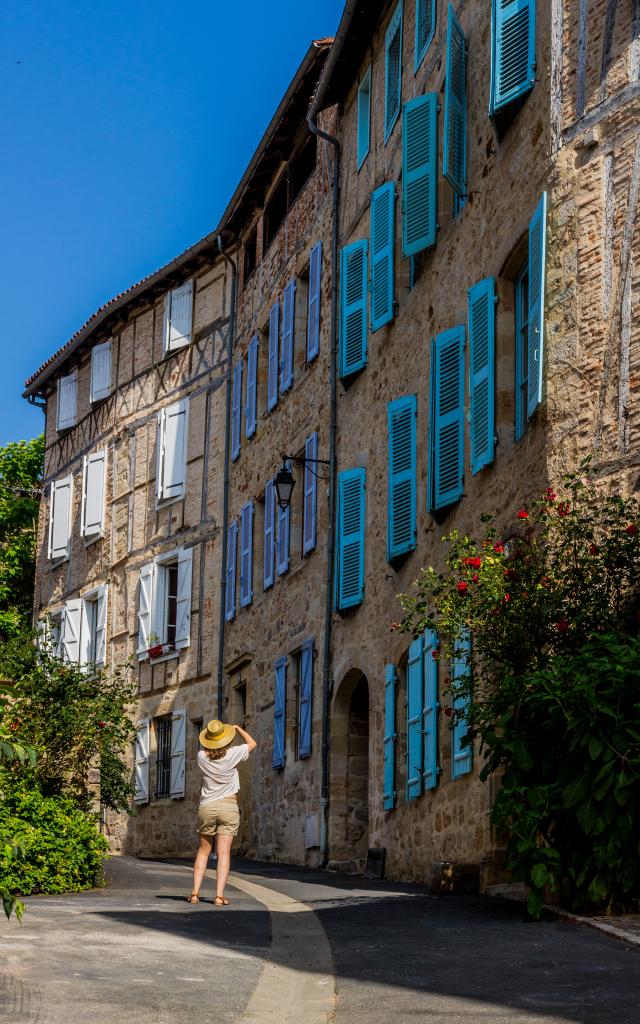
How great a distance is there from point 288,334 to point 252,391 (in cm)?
199

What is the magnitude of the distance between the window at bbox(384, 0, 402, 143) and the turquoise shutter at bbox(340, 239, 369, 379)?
1.34 m

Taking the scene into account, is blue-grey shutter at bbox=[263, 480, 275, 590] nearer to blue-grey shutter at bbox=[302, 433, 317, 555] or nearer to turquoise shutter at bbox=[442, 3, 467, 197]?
blue-grey shutter at bbox=[302, 433, 317, 555]

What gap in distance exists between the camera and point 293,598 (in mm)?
19750

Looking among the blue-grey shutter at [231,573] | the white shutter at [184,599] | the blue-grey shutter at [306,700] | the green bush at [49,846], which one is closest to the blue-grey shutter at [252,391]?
the blue-grey shutter at [231,573]

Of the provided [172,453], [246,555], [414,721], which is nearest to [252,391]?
[246,555]

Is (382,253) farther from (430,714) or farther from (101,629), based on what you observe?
(101,629)

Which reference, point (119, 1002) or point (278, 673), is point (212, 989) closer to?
point (119, 1002)

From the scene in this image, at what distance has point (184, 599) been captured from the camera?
24.6m

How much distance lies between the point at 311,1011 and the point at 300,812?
38.6ft

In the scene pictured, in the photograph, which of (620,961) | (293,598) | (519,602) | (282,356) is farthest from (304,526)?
(620,961)

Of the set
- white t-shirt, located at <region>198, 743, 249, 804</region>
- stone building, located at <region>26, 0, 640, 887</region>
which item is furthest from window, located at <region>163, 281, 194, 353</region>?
white t-shirt, located at <region>198, 743, 249, 804</region>

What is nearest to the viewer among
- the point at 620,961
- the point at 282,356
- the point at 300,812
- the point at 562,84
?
the point at 620,961

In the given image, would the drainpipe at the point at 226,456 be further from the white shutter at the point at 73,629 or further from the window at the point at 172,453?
the white shutter at the point at 73,629

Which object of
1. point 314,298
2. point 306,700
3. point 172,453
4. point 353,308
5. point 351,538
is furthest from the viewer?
point 172,453
